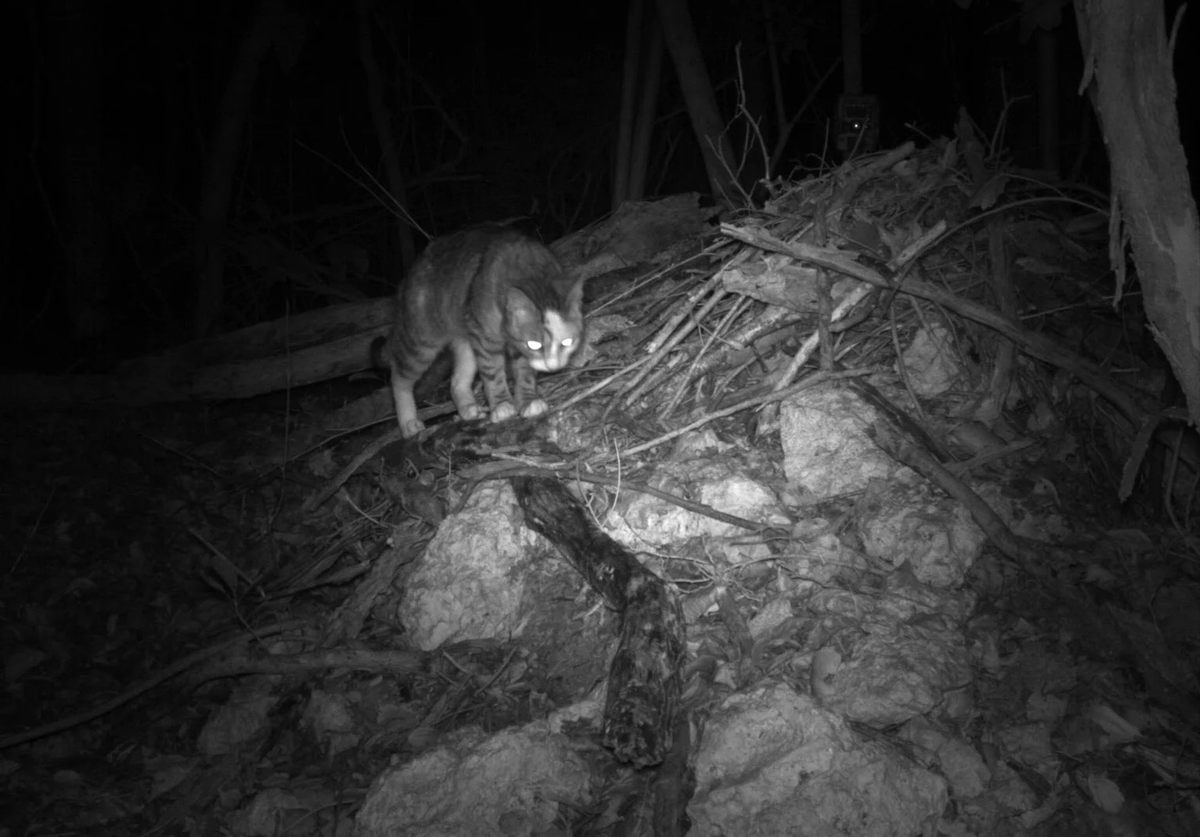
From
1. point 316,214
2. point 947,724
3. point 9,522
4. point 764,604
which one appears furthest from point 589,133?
point 947,724

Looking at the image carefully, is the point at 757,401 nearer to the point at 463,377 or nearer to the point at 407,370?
the point at 463,377

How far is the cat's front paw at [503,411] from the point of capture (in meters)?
4.72

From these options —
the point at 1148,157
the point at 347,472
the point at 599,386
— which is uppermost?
the point at 1148,157

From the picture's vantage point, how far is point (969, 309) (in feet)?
12.5

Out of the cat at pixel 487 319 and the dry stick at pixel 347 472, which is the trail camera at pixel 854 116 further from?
the dry stick at pixel 347 472

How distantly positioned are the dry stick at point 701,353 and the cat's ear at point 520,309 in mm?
893

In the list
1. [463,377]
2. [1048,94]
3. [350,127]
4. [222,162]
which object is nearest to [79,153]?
[222,162]

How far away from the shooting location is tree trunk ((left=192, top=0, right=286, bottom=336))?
23.6ft

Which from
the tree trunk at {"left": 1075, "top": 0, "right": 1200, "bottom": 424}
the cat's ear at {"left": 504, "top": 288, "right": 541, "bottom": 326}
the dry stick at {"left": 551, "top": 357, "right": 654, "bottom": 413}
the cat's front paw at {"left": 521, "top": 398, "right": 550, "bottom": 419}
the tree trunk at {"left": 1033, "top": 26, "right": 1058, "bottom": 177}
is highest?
the tree trunk at {"left": 1075, "top": 0, "right": 1200, "bottom": 424}

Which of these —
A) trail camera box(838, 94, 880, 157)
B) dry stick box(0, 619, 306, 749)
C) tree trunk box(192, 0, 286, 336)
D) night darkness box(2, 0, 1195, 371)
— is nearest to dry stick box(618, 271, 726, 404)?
dry stick box(0, 619, 306, 749)

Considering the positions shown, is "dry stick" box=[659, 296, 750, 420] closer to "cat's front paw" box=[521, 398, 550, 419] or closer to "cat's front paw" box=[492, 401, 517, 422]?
"cat's front paw" box=[521, 398, 550, 419]

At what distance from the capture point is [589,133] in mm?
10695

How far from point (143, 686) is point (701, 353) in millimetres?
2985

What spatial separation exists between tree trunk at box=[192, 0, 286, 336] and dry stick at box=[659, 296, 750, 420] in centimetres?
513
